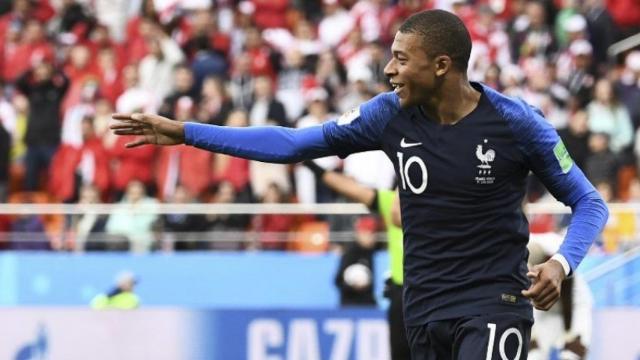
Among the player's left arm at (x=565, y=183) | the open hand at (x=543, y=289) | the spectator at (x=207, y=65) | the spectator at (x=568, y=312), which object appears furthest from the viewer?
the spectator at (x=207, y=65)

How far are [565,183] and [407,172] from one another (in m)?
0.63

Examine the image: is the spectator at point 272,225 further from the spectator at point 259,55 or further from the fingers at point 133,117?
the fingers at point 133,117

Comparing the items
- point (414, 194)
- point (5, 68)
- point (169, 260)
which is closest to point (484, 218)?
point (414, 194)

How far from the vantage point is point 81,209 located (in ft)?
47.2

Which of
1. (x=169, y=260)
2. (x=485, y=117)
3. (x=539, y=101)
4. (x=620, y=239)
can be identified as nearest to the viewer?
(x=485, y=117)

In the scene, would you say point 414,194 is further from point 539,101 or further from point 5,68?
point 5,68

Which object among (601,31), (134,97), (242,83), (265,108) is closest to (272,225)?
(265,108)

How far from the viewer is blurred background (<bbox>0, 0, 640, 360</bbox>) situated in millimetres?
Answer: 11078

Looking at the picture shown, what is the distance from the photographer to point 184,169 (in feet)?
49.7

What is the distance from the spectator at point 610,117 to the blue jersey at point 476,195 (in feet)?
29.8

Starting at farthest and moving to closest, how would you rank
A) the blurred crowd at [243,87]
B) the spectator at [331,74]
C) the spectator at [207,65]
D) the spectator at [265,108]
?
the spectator at [207,65] < the spectator at [331,74] < the spectator at [265,108] < the blurred crowd at [243,87]

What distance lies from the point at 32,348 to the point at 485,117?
246 inches

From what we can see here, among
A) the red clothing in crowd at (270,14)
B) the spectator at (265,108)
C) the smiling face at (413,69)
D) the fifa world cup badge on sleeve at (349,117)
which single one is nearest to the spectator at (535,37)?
the spectator at (265,108)

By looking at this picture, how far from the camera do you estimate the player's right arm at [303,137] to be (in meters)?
5.82
